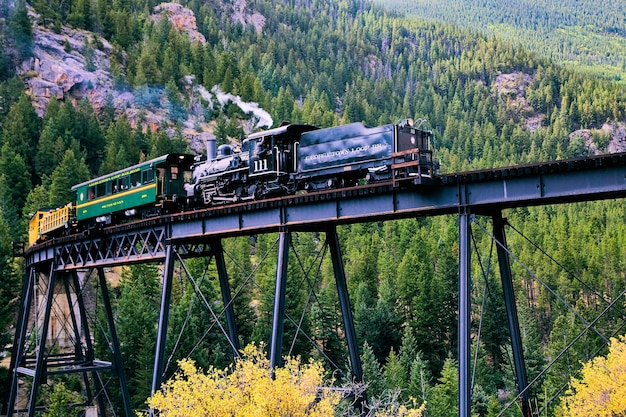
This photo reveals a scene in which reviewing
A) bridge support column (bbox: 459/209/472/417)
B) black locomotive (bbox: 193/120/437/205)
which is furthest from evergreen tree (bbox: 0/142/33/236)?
bridge support column (bbox: 459/209/472/417)

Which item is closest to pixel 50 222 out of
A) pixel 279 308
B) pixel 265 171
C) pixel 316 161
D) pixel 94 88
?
pixel 265 171

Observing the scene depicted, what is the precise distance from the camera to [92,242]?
3384 cm

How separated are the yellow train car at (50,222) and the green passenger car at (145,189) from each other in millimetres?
2991

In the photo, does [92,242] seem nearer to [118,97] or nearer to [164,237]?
[164,237]

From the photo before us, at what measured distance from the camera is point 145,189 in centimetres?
3291

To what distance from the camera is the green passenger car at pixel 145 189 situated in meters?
32.2

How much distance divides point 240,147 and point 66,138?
65.7 m

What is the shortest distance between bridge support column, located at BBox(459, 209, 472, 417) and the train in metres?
1.72

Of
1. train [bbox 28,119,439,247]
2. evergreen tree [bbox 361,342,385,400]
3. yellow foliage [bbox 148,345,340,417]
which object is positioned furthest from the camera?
evergreen tree [bbox 361,342,385,400]

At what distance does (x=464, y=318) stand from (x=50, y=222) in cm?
3173

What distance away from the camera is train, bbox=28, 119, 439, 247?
23.0 m

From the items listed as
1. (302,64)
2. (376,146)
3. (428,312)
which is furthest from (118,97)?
(376,146)

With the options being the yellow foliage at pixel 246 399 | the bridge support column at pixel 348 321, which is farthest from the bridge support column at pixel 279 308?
the yellow foliage at pixel 246 399

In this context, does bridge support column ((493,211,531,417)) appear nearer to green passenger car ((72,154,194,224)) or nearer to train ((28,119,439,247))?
train ((28,119,439,247))
